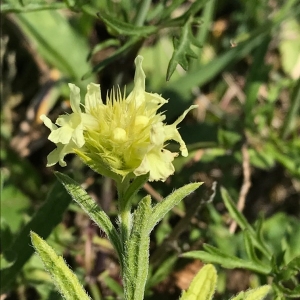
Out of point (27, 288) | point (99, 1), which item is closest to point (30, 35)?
point (99, 1)

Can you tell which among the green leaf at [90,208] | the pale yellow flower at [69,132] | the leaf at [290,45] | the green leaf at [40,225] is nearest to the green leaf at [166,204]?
the green leaf at [90,208]

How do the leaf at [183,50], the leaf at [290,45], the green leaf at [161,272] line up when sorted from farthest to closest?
the leaf at [290,45]
the green leaf at [161,272]
the leaf at [183,50]

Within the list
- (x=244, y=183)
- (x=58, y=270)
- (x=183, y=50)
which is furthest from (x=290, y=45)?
(x=58, y=270)

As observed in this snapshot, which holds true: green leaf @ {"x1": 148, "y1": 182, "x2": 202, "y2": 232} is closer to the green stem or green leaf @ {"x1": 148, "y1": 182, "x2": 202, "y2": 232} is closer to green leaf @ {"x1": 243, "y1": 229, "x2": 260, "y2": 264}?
the green stem

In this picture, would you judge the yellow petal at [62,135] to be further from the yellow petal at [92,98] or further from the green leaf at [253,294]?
the green leaf at [253,294]

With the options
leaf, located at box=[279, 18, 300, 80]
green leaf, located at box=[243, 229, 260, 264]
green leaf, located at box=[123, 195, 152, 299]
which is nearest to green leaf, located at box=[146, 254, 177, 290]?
green leaf, located at box=[243, 229, 260, 264]

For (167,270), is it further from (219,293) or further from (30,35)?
(30,35)
